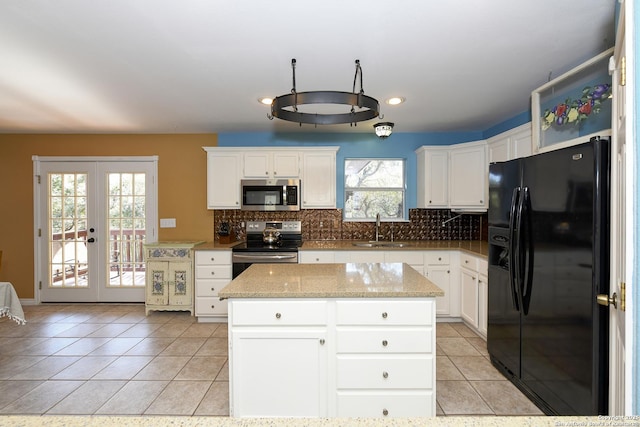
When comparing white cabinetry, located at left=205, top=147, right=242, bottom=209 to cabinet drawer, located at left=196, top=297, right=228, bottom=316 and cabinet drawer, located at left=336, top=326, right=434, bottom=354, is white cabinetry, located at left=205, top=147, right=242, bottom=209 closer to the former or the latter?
cabinet drawer, located at left=196, top=297, right=228, bottom=316

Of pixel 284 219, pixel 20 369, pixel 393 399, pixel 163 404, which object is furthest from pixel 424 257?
pixel 20 369

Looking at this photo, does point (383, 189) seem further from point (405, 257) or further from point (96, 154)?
point (96, 154)

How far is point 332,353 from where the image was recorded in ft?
6.19

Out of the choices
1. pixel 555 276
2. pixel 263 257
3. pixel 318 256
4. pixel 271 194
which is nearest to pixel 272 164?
pixel 271 194

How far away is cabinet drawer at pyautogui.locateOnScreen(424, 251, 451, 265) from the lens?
384 cm

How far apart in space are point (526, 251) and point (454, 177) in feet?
6.44

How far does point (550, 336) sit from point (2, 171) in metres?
6.41

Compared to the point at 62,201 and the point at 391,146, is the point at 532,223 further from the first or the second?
the point at 62,201

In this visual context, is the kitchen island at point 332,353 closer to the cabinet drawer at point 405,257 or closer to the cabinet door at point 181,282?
the cabinet drawer at point 405,257

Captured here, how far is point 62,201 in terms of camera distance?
15.1 ft


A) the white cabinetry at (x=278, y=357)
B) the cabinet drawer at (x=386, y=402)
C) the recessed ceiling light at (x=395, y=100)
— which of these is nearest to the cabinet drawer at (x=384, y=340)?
the white cabinetry at (x=278, y=357)

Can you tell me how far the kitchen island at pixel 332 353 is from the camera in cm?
187

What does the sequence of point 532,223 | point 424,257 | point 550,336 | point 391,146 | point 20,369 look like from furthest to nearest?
point 391,146
point 424,257
point 20,369
point 532,223
point 550,336

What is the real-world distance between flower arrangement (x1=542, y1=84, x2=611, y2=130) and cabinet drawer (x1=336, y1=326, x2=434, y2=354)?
1.74 m
